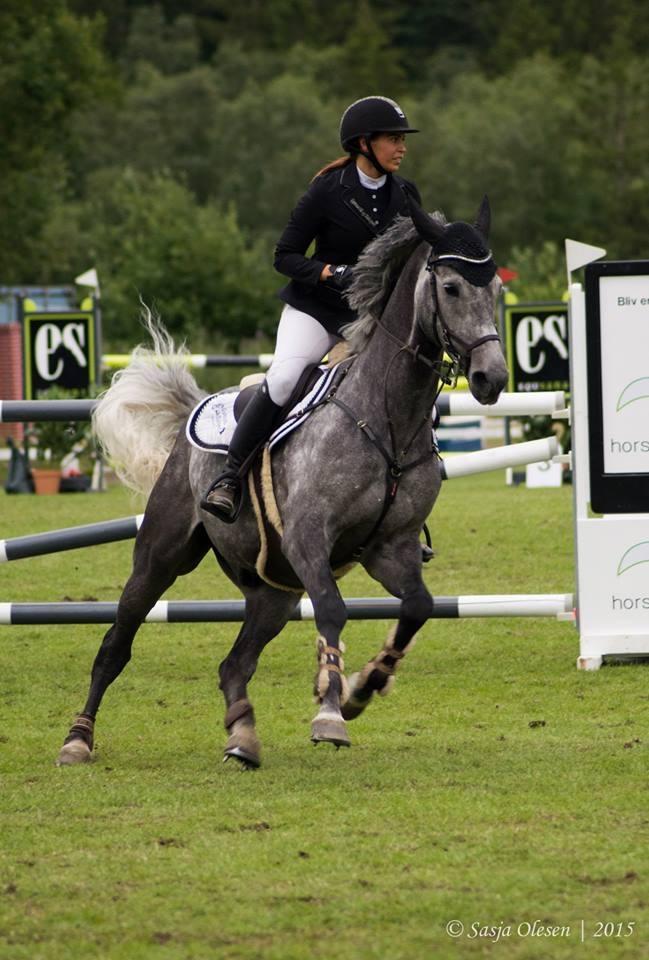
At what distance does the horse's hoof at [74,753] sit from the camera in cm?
690

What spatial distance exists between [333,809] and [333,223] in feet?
8.12

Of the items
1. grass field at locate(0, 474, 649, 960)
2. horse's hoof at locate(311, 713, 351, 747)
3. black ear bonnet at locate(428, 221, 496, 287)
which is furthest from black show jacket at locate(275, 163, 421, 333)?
grass field at locate(0, 474, 649, 960)

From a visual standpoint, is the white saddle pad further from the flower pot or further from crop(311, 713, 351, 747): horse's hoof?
the flower pot

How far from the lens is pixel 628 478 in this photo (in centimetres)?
891

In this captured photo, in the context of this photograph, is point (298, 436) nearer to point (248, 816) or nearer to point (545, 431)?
point (248, 816)

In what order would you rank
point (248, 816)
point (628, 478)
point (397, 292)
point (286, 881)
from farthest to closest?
point (628, 478)
point (397, 292)
point (248, 816)
point (286, 881)

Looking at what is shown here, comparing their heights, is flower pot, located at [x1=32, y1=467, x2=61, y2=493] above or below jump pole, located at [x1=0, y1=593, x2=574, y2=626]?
above

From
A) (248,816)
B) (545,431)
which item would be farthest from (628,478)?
(545,431)

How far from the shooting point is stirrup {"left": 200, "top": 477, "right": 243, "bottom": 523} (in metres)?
6.86

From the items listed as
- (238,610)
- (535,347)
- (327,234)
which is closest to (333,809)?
(327,234)

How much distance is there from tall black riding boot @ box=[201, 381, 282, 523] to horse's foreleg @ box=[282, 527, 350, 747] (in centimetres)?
41

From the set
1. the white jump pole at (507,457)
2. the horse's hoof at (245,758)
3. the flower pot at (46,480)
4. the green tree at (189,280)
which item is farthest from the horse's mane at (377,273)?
the green tree at (189,280)

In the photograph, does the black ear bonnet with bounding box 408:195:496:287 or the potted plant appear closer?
the black ear bonnet with bounding box 408:195:496:287

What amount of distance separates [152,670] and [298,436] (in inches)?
120
